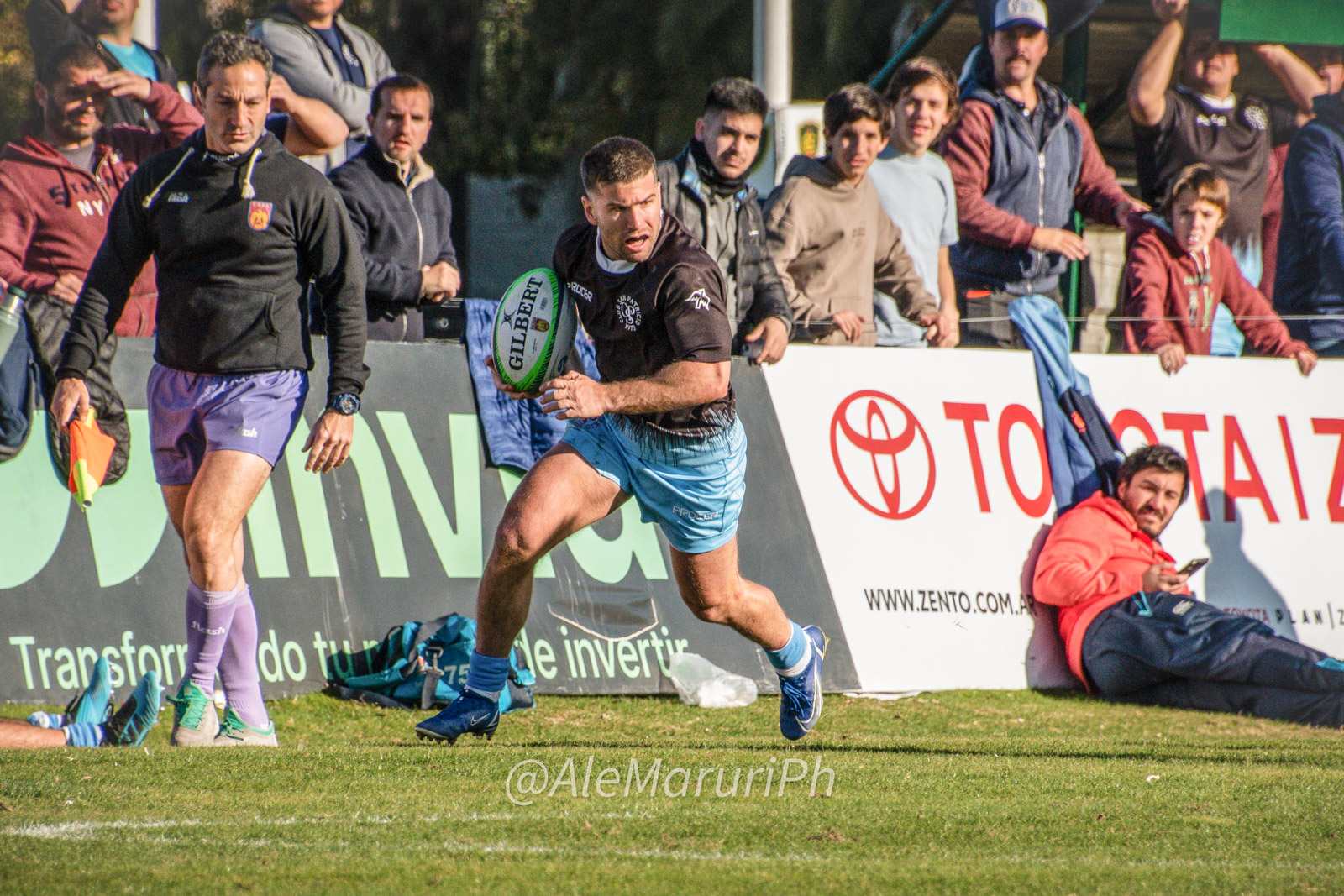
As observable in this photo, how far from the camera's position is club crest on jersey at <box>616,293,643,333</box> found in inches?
202

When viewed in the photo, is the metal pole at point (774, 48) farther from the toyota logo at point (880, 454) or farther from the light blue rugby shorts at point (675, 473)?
the light blue rugby shorts at point (675, 473)

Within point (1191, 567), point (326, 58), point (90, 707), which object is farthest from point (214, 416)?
point (1191, 567)

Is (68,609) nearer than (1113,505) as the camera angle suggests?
Yes

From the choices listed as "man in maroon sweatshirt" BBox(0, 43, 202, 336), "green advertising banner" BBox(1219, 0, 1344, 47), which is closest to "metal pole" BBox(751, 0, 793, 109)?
"green advertising banner" BBox(1219, 0, 1344, 47)

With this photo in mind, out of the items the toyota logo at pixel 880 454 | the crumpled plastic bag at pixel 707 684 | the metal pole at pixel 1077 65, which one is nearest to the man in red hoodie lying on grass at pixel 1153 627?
the toyota logo at pixel 880 454

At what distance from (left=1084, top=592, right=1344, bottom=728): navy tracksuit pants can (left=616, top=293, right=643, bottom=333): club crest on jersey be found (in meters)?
A: 3.89

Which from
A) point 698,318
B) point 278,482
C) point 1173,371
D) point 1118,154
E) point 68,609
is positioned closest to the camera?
point 698,318

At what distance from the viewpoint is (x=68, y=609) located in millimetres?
6641

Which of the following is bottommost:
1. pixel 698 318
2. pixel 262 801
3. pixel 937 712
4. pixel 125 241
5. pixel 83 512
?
pixel 937 712

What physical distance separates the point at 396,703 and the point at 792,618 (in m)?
2.23

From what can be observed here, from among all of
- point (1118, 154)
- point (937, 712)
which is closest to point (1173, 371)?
Result: point (1118, 154)

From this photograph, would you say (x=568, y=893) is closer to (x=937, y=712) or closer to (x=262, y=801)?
(x=262, y=801)

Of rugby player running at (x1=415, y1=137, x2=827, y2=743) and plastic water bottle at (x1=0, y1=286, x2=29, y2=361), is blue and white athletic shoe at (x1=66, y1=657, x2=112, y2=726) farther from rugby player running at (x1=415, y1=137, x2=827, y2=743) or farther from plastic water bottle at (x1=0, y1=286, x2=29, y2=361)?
plastic water bottle at (x1=0, y1=286, x2=29, y2=361)

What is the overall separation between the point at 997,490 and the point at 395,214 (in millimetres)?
3868
